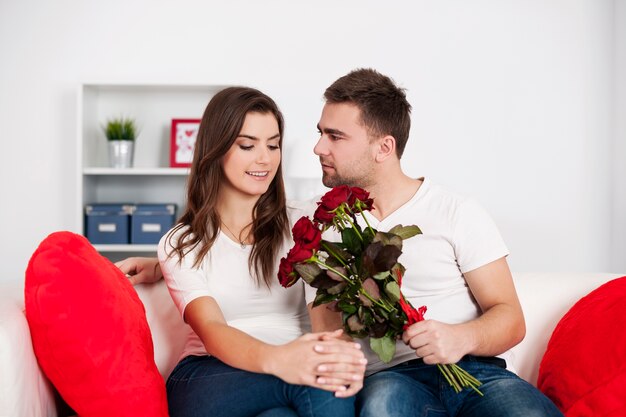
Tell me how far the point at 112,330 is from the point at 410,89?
3.44 m

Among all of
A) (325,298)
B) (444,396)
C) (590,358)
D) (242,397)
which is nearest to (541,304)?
(590,358)

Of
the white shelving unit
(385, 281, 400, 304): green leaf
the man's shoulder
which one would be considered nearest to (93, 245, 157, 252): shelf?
the white shelving unit

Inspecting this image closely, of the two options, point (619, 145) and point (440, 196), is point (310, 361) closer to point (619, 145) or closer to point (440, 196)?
point (440, 196)

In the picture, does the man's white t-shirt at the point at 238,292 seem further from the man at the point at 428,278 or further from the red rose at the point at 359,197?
the red rose at the point at 359,197

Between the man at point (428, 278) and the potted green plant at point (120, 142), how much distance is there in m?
2.52

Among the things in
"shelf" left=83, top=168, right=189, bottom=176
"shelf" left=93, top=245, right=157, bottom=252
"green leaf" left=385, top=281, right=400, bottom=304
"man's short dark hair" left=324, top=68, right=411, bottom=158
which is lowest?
"shelf" left=93, top=245, right=157, bottom=252

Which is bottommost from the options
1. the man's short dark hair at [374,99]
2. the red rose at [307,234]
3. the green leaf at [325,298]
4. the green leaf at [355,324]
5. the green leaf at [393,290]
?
the green leaf at [355,324]

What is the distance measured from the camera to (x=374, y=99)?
222 centimetres

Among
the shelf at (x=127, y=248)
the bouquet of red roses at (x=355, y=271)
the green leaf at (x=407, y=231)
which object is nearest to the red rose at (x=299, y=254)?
the bouquet of red roses at (x=355, y=271)

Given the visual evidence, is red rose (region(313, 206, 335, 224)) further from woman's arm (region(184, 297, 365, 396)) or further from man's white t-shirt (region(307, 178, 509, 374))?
man's white t-shirt (region(307, 178, 509, 374))

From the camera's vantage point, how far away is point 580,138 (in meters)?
4.74

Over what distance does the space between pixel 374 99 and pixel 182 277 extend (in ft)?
2.62

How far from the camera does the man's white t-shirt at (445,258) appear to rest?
1943 millimetres

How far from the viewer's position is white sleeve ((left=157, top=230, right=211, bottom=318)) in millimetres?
1923
